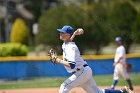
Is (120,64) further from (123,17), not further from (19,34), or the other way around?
(19,34)

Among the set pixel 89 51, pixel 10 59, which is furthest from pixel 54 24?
pixel 10 59

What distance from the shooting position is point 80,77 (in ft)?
33.3

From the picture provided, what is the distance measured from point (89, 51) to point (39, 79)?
1791 cm

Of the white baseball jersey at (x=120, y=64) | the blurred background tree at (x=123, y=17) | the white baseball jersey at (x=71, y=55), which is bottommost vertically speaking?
the white baseball jersey at (x=120, y=64)

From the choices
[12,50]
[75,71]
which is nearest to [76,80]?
[75,71]

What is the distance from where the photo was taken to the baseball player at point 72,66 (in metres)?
A: 9.86

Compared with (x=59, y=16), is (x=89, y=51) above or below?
below

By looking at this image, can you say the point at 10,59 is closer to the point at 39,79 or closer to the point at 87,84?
the point at 39,79

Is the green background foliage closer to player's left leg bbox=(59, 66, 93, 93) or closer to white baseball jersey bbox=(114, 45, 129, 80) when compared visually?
white baseball jersey bbox=(114, 45, 129, 80)

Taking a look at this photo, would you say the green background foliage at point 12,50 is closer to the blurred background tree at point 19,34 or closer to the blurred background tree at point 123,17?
the blurred background tree at point 123,17

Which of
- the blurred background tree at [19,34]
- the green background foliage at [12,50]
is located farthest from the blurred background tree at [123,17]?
the green background foliage at [12,50]

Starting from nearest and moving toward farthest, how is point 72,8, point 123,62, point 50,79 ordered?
1. point 123,62
2. point 50,79
3. point 72,8

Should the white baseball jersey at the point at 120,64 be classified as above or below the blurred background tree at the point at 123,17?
below

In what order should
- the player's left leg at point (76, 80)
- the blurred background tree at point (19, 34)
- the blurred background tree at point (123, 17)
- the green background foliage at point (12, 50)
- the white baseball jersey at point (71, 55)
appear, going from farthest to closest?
the blurred background tree at point (19, 34) → the blurred background tree at point (123, 17) → the green background foliage at point (12, 50) → the player's left leg at point (76, 80) → the white baseball jersey at point (71, 55)
